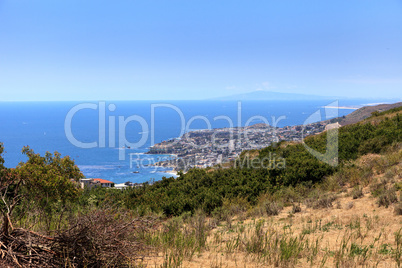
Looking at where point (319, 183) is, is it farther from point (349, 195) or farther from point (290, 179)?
point (349, 195)

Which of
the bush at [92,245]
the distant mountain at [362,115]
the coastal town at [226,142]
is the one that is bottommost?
the coastal town at [226,142]

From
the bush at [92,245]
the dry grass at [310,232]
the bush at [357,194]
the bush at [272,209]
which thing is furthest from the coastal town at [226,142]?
the bush at [92,245]

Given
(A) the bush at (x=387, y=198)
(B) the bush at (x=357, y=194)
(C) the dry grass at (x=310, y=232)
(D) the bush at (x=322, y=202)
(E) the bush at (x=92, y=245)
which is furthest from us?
(B) the bush at (x=357, y=194)

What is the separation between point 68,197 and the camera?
11.4 metres

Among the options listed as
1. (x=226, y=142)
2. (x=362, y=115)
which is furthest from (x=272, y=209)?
(x=362, y=115)

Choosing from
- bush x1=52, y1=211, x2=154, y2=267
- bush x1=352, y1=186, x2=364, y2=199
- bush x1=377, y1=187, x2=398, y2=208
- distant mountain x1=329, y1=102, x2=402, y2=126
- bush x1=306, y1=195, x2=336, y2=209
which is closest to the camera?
bush x1=52, y1=211, x2=154, y2=267

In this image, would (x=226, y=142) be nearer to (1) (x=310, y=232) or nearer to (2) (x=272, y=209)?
(2) (x=272, y=209)

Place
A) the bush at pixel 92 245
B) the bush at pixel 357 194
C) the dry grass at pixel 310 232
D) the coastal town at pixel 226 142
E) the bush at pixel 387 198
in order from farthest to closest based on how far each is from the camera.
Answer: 1. the coastal town at pixel 226 142
2. the bush at pixel 357 194
3. the bush at pixel 387 198
4. the dry grass at pixel 310 232
5. the bush at pixel 92 245

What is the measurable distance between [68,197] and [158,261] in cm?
892

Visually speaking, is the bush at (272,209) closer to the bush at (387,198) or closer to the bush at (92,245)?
the bush at (387,198)

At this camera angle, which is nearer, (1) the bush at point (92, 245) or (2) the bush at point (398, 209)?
(1) the bush at point (92, 245)

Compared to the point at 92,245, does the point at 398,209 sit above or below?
below

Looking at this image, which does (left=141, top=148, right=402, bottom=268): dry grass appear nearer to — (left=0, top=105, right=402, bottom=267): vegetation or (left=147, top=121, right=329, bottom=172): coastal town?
(left=0, top=105, right=402, bottom=267): vegetation

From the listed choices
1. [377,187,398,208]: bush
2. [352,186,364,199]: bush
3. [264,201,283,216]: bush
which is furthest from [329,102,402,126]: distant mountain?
[264,201,283,216]: bush
